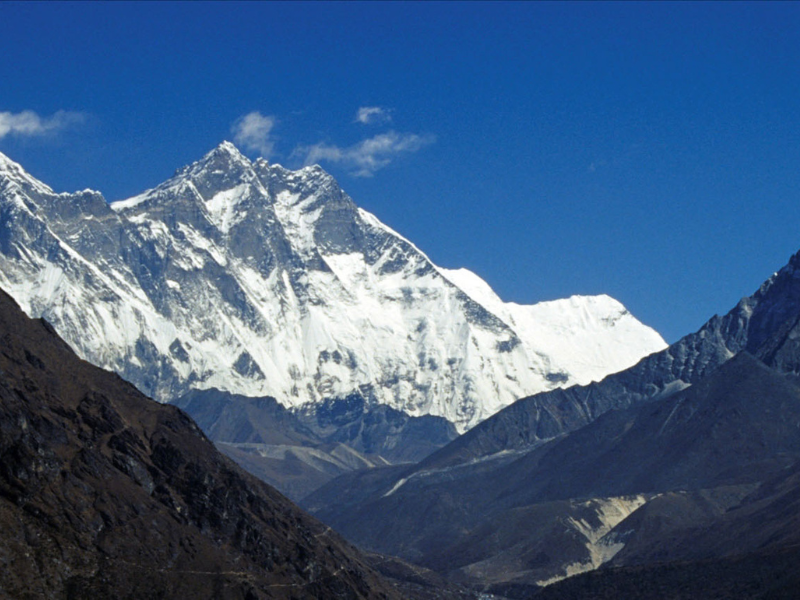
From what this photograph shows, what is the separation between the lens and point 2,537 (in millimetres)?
189250

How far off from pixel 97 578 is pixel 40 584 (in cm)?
1263

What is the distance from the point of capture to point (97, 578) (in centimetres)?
19938

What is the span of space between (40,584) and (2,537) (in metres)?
7.30

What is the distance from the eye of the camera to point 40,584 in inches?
7387

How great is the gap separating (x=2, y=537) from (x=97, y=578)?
1520 centimetres
